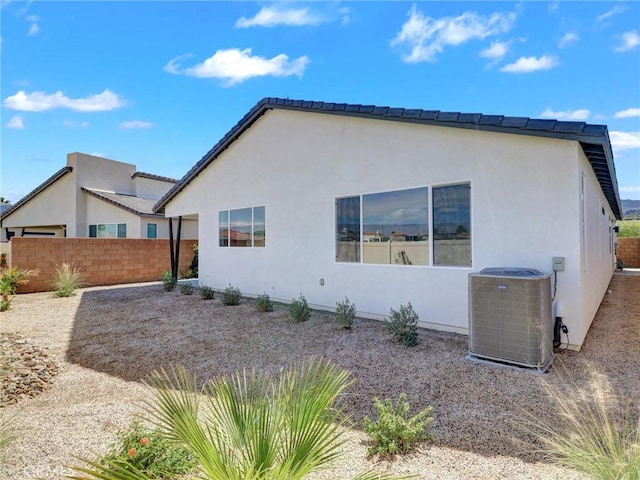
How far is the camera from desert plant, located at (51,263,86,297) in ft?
39.1

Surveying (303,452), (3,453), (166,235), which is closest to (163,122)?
(166,235)

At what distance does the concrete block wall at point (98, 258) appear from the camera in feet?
41.6

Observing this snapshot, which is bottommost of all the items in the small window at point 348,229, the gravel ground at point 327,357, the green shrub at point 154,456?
the gravel ground at point 327,357

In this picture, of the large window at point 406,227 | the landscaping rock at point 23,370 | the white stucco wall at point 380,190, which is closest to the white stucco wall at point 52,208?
the white stucco wall at point 380,190

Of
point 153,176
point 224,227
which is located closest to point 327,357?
point 224,227

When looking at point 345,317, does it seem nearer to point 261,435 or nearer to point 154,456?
point 154,456

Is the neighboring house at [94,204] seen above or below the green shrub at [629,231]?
above

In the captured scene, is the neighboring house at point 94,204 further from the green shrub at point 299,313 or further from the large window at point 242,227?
the green shrub at point 299,313

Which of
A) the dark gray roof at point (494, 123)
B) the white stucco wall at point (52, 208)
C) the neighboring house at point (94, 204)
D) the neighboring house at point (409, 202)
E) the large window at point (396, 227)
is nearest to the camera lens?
the dark gray roof at point (494, 123)

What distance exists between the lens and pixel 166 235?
21188mm

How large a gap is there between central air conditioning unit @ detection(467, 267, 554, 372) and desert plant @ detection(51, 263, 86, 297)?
13.0 metres

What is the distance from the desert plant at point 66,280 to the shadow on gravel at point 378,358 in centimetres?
358

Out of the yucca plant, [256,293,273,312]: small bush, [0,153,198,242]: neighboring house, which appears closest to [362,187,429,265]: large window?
[256,293,273,312]: small bush

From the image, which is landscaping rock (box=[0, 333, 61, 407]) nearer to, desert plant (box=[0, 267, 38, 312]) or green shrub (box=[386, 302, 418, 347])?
green shrub (box=[386, 302, 418, 347])
